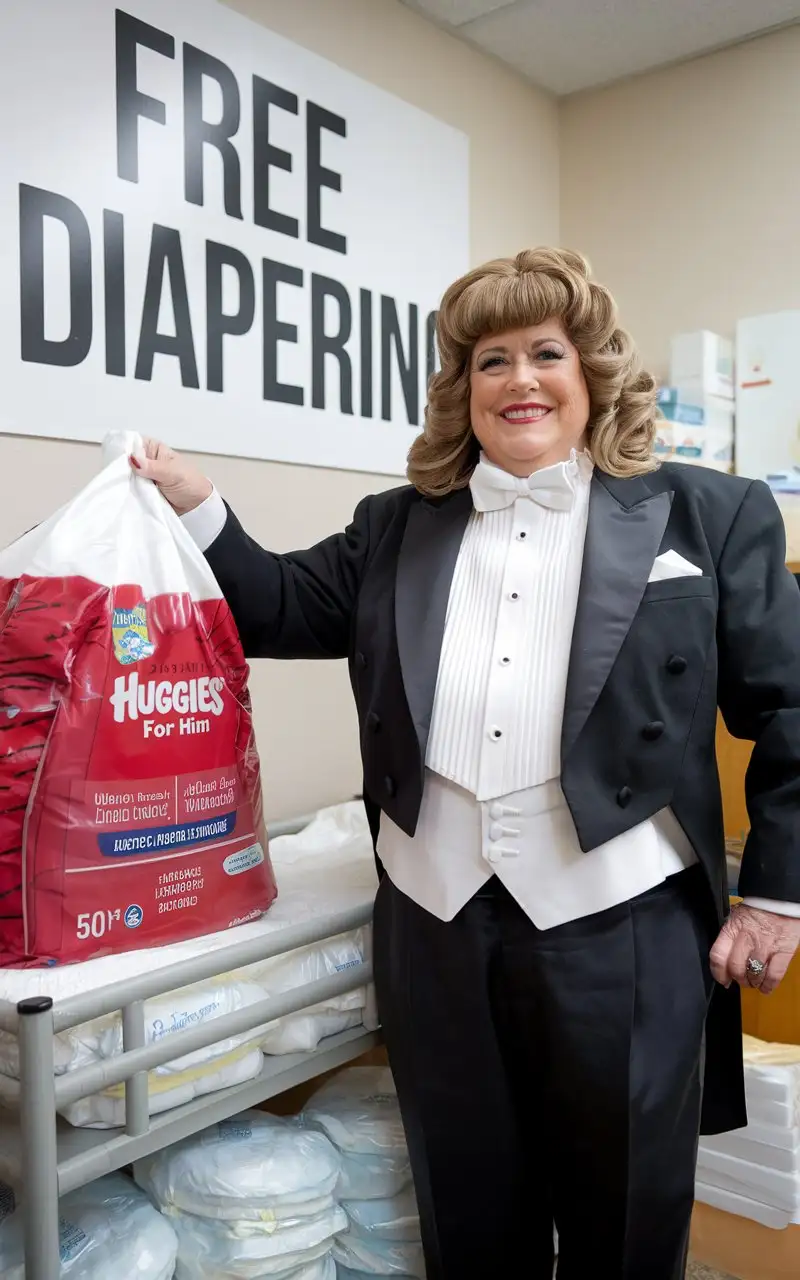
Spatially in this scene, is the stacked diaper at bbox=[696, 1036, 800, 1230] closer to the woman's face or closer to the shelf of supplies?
the shelf of supplies

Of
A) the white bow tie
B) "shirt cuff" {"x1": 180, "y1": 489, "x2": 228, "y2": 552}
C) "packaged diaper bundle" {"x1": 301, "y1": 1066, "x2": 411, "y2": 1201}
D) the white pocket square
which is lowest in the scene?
"packaged diaper bundle" {"x1": 301, "y1": 1066, "x2": 411, "y2": 1201}

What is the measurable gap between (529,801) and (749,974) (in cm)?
31

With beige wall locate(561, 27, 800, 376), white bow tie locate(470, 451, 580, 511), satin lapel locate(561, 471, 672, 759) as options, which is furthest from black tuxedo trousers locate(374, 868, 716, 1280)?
beige wall locate(561, 27, 800, 376)

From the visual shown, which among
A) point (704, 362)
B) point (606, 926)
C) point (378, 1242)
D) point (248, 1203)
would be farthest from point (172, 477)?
point (704, 362)

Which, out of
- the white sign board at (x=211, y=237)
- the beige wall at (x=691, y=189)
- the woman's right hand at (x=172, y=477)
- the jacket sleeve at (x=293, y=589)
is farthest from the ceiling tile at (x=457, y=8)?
the woman's right hand at (x=172, y=477)

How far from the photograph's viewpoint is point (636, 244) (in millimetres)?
2553

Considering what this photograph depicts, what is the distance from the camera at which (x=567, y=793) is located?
1.14 meters

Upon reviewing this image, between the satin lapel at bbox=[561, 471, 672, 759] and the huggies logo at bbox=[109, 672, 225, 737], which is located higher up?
the satin lapel at bbox=[561, 471, 672, 759]

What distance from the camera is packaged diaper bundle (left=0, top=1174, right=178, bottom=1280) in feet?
3.61

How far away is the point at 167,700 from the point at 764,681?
670 mm

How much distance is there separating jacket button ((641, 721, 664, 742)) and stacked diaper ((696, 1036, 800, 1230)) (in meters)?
0.75

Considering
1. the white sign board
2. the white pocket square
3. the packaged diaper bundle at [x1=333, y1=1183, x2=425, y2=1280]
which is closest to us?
the white pocket square

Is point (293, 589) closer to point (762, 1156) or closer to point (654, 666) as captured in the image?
point (654, 666)

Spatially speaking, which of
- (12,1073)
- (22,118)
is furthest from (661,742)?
(22,118)
